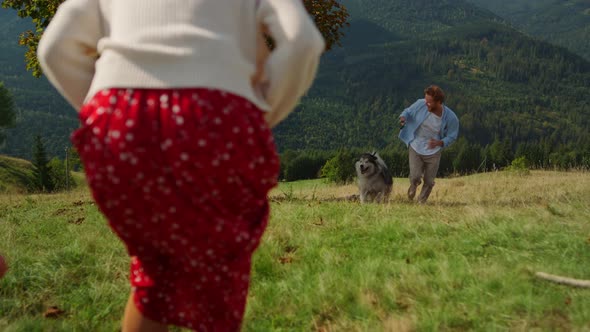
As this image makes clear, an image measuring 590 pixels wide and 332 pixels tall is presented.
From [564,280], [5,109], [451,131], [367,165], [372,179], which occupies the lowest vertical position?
[5,109]

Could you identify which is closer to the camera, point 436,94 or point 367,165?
point 436,94

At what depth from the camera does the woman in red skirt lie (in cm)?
161

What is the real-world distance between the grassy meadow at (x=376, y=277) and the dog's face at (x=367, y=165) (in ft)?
18.6

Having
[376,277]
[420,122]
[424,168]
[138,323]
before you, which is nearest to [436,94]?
[420,122]

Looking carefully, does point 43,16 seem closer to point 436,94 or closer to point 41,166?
point 436,94

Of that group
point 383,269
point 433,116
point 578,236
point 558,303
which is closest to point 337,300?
point 383,269

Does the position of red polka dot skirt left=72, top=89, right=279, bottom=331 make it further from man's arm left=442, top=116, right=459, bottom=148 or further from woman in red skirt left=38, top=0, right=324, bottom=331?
man's arm left=442, top=116, right=459, bottom=148

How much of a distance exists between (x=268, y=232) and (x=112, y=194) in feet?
11.6

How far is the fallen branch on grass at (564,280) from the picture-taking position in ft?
10.3

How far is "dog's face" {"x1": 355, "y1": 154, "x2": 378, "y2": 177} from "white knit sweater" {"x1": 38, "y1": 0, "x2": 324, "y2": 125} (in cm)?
956

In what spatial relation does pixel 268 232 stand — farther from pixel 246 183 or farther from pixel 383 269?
pixel 246 183

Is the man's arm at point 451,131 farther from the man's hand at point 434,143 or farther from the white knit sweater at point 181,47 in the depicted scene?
the white knit sweater at point 181,47

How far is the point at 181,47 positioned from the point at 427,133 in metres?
8.38

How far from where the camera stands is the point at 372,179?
11367 millimetres
